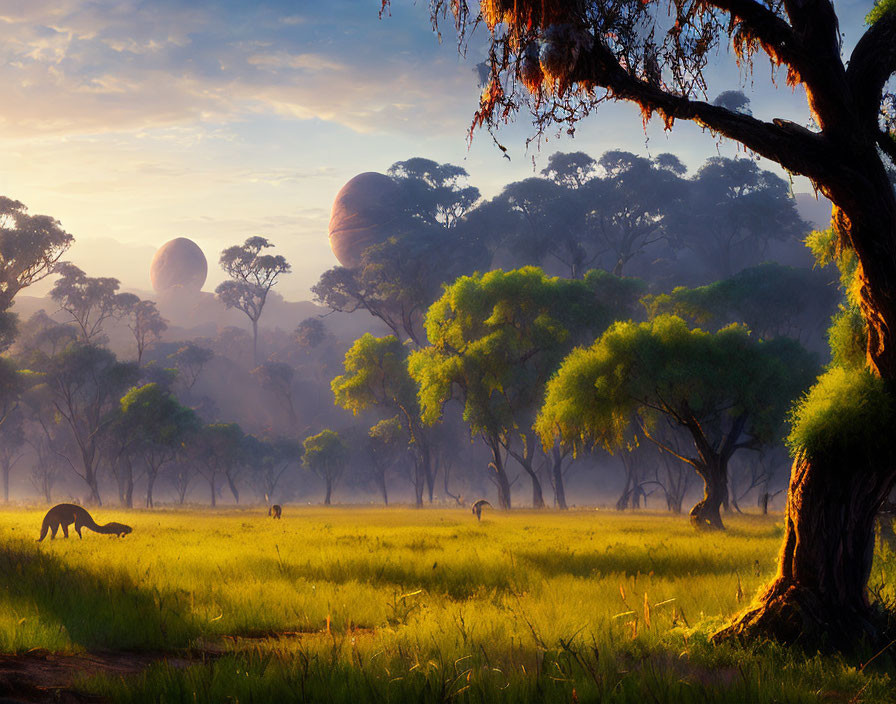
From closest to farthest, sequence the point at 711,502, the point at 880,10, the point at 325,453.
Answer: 1. the point at 880,10
2. the point at 711,502
3. the point at 325,453

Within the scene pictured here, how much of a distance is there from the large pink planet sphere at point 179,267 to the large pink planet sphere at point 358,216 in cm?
7247

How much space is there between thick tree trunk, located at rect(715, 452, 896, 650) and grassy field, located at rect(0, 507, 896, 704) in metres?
0.41

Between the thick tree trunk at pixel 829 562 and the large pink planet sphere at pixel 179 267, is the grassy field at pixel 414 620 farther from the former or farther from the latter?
the large pink planet sphere at pixel 179 267

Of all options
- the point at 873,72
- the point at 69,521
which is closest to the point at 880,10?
the point at 873,72

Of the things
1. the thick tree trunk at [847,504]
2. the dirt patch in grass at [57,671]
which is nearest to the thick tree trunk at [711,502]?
the thick tree trunk at [847,504]

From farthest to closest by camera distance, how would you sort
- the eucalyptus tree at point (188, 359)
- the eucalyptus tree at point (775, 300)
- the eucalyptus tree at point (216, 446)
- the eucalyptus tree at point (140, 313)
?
1. the eucalyptus tree at point (188, 359)
2. the eucalyptus tree at point (140, 313)
3. the eucalyptus tree at point (216, 446)
4. the eucalyptus tree at point (775, 300)

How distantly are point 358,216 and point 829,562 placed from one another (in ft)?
389

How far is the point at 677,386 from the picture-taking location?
23266 mm

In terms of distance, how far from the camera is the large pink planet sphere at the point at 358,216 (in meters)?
116

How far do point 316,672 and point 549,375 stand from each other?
3184 centimetres

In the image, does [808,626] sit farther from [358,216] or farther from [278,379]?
[358,216]

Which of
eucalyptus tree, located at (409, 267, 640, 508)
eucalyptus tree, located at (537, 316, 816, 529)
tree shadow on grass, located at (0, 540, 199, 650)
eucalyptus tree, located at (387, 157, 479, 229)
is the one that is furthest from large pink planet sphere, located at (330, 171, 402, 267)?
tree shadow on grass, located at (0, 540, 199, 650)

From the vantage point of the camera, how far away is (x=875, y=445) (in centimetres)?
658

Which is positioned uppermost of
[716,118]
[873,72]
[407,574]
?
[873,72]
